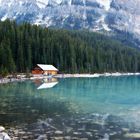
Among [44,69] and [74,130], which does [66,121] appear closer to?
[74,130]

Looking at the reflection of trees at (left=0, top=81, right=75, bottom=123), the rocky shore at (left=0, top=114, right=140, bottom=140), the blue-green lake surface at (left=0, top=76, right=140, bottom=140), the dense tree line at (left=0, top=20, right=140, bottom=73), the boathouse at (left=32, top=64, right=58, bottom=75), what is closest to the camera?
the rocky shore at (left=0, top=114, right=140, bottom=140)

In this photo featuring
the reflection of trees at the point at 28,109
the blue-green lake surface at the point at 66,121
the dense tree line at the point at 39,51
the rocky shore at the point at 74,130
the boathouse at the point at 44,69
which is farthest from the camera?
the boathouse at the point at 44,69

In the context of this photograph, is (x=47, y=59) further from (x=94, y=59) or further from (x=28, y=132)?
(x=28, y=132)

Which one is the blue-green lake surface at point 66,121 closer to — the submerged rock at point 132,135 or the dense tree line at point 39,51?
the submerged rock at point 132,135

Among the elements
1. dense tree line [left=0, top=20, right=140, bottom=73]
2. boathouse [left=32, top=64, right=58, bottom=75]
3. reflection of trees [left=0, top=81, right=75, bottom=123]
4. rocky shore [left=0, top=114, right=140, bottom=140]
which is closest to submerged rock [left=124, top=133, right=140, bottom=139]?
rocky shore [left=0, top=114, right=140, bottom=140]

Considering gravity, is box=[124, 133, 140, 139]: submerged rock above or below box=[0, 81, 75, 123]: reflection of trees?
below

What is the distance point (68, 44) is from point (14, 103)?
114m

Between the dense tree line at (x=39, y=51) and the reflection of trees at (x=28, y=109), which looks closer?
the reflection of trees at (x=28, y=109)

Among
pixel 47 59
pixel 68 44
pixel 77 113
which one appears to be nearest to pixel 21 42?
pixel 47 59

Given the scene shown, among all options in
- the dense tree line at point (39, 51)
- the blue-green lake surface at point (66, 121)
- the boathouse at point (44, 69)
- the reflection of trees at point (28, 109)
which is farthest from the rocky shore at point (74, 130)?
the boathouse at point (44, 69)

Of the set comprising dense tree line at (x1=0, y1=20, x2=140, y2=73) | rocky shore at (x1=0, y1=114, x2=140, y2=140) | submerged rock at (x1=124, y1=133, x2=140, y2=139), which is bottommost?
submerged rock at (x1=124, y1=133, x2=140, y2=139)

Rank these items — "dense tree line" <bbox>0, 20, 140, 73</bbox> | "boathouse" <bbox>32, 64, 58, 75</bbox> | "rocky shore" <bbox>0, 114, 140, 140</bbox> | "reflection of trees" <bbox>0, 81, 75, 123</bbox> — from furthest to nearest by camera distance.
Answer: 1. "boathouse" <bbox>32, 64, 58, 75</bbox>
2. "dense tree line" <bbox>0, 20, 140, 73</bbox>
3. "reflection of trees" <bbox>0, 81, 75, 123</bbox>
4. "rocky shore" <bbox>0, 114, 140, 140</bbox>

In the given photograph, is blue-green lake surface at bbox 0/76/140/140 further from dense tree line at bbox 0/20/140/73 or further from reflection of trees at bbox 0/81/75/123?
dense tree line at bbox 0/20/140/73

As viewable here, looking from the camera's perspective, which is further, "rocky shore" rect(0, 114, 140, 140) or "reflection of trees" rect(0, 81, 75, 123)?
"reflection of trees" rect(0, 81, 75, 123)
